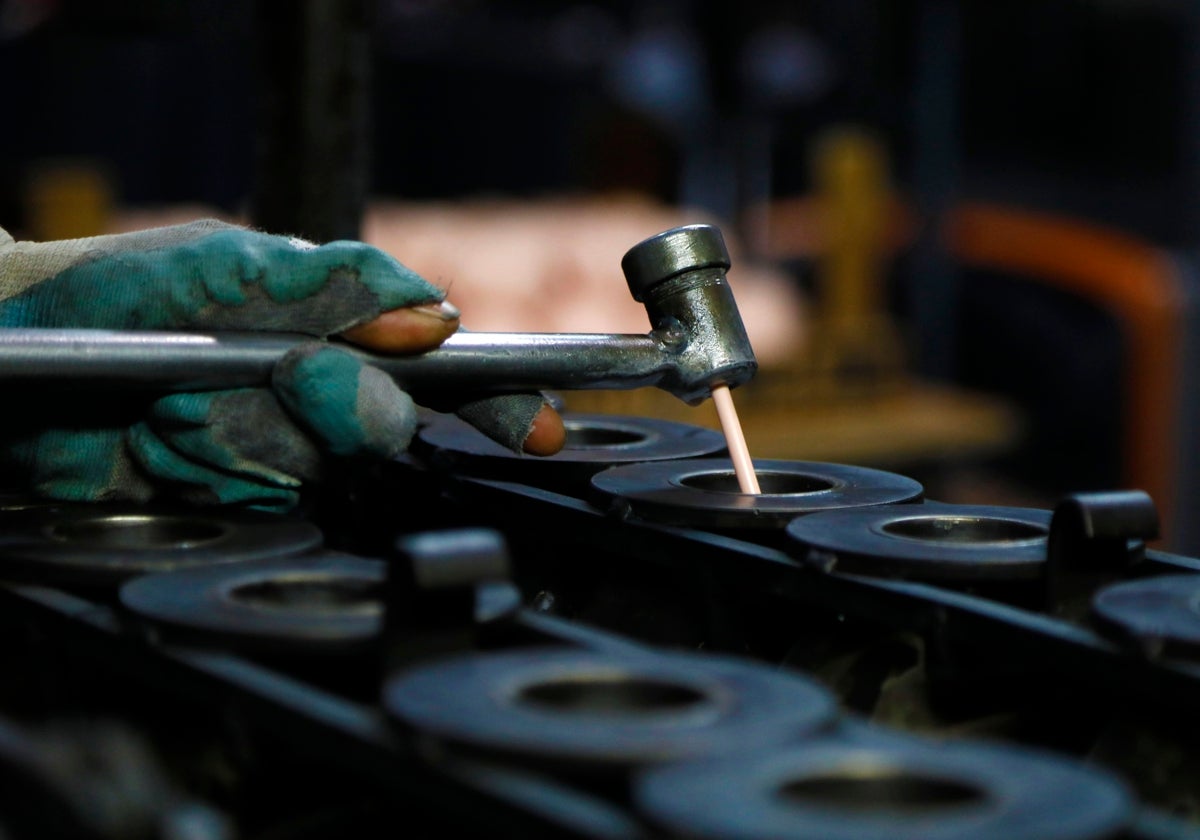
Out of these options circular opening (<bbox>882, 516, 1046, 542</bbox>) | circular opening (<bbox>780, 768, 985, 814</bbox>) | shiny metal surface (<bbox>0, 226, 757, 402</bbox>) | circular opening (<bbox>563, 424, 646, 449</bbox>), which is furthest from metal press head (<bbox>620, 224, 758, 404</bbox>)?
circular opening (<bbox>780, 768, 985, 814</bbox>)

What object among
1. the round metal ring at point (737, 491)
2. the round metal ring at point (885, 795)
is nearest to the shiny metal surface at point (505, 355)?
the round metal ring at point (737, 491)

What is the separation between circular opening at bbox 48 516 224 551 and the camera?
1444 mm

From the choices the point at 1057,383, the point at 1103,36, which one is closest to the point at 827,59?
the point at 1103,36

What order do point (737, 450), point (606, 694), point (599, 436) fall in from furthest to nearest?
point (599, 436) → point (737, 450) → point (606, 694)

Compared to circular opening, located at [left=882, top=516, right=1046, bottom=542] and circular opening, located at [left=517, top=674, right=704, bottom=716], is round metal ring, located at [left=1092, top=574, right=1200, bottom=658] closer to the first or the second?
circular opening, located at [left=882, top=516, right=1046, bottom=542]

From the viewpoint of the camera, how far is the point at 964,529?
1.47 meters

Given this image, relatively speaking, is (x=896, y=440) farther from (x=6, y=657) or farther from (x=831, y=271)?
(x=6, y=657)

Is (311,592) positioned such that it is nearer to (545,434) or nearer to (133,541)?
(133,541)

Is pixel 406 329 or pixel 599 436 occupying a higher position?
pixel 406 329

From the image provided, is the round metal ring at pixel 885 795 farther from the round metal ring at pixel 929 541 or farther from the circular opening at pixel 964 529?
the circular opening at pixel 964 529

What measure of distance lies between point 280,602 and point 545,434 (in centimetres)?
48

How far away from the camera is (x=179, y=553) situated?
1331mm

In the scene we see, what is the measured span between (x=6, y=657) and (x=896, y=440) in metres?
3.95

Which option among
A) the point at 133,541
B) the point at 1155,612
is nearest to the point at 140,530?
the point at 133,541
